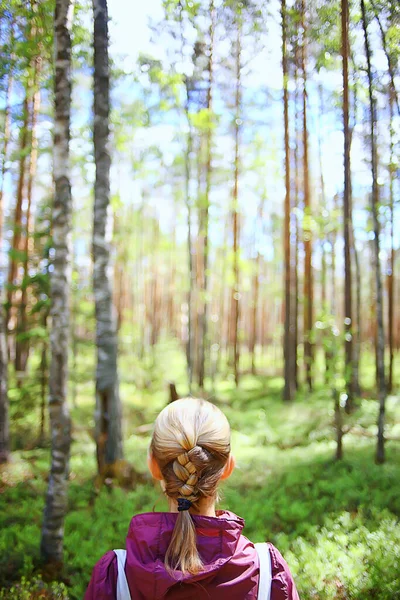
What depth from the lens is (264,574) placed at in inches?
61.1

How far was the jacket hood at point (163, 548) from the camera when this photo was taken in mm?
1447

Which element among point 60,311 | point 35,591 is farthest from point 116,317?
A: point 35,591

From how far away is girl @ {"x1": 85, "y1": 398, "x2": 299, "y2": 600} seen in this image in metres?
1.46

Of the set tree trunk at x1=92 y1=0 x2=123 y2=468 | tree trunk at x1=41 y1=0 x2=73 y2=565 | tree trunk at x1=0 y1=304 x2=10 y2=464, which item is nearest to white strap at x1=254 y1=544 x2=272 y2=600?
tree trunk at x1=41 y1=0 x2=73 y2=565

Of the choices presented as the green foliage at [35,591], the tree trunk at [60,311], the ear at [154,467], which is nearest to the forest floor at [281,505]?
the green foliage at [35,591]

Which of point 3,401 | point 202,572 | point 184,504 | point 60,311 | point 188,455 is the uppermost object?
point 60,311

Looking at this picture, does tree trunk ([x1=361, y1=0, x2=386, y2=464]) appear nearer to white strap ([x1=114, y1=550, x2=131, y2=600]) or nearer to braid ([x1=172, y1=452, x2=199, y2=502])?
braid ([x1=172, y1=452, x2=199, y2=502])

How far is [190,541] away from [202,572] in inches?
4.2

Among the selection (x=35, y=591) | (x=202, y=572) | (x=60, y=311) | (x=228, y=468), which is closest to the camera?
(x=202, y=572)

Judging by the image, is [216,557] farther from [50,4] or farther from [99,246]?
[50,4]

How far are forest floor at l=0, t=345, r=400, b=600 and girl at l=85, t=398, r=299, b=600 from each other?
1.31 ft

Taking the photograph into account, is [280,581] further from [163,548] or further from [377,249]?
[377,249]

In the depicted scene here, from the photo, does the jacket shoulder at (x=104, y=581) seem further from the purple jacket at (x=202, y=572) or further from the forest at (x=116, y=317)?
the forest at (x=116, y=317)

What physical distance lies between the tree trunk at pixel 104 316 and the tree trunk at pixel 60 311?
5.88ft
